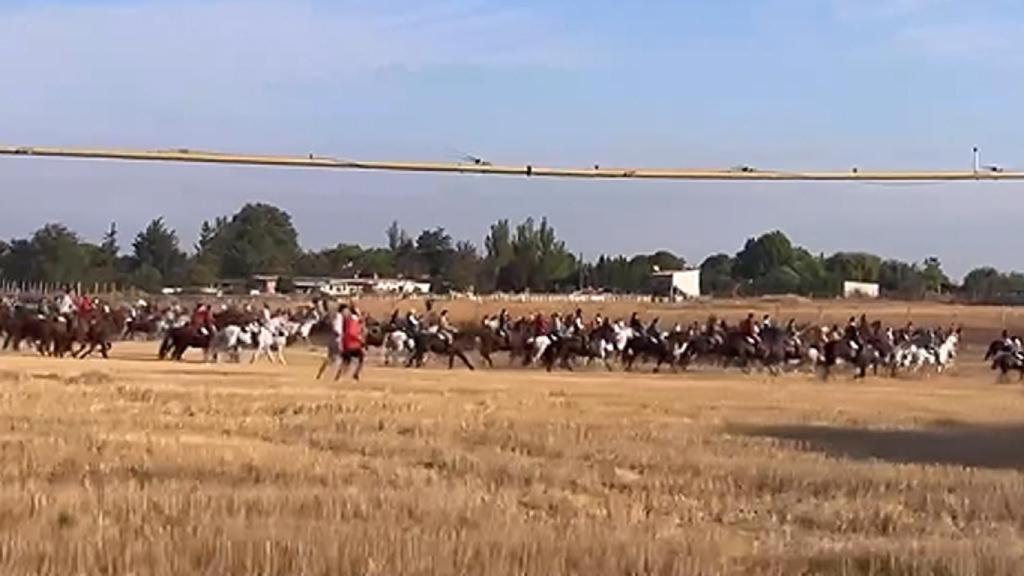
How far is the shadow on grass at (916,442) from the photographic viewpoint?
25.6 meters

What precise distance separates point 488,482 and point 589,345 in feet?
139

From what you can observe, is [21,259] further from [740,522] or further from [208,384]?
[740,522]

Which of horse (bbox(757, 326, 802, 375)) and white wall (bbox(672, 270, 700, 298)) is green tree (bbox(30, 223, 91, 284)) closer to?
white wall (bbox(672, 270, 700, 298))

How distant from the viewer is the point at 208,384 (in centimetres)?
3828

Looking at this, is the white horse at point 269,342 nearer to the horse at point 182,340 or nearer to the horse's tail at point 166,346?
the horse at point 182,340

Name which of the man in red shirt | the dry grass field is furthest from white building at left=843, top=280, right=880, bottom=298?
the dry grass field

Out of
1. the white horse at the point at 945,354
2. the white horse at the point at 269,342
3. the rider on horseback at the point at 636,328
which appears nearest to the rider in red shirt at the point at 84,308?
the white horse at the point at 269,342

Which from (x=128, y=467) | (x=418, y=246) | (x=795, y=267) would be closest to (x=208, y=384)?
(x=128, y=467)

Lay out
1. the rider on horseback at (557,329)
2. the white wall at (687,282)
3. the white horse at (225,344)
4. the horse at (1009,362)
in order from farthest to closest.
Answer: the white wall at (687,282) < the rider on horseback at (557,329) < the horse at (1009,362) < the white horse at (225,344)

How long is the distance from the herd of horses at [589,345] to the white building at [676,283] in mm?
84492

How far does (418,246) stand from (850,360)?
124506mm

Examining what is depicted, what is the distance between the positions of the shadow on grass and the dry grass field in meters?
0.08

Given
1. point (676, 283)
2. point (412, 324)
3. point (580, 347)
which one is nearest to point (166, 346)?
point (412, 324)

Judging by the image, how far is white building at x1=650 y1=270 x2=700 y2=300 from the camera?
151925 millimetres
